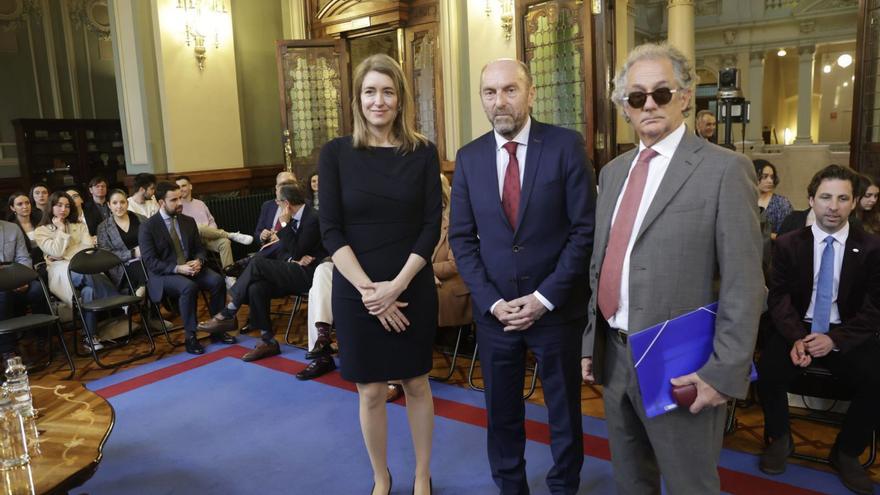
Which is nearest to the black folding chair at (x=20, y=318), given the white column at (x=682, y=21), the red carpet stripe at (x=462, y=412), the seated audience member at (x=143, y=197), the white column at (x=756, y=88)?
the red carpet stripe at (x=462, y=412)

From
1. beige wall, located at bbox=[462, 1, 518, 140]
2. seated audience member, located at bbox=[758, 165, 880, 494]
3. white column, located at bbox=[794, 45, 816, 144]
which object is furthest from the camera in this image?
white column, located at bbox=[794, 45, 816, 144]

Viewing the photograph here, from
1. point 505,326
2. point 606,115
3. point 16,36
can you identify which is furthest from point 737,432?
point 16,36

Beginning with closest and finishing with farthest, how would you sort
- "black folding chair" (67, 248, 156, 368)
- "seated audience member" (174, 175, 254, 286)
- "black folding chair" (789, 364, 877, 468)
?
"black folding chair" (789, 364, 877, 468), "black folding chair" (67, 248, 156, 368), "seated audience member" (174, 175, 254, 286)

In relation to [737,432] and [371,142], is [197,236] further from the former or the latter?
[737,432]

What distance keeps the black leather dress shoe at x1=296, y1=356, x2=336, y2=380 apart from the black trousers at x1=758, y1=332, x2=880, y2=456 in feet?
8.64

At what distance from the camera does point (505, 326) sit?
2.29 m

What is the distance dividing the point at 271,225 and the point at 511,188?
→ 4265 mm

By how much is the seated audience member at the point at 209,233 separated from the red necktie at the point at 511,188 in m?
4.13

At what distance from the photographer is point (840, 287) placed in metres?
2.87

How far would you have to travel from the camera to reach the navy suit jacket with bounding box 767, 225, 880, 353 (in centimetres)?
278

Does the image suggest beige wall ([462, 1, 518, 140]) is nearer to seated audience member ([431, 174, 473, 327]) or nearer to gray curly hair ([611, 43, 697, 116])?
seated audience member ([431, 174, 473, 327])

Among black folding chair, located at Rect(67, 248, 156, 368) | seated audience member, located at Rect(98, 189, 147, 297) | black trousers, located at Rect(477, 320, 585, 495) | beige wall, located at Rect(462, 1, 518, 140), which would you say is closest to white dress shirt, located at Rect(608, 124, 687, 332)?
black trousers, located at Rect(477, 320, 585, 495)

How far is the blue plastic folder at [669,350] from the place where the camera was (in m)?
1.62

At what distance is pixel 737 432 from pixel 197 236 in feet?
14.3
